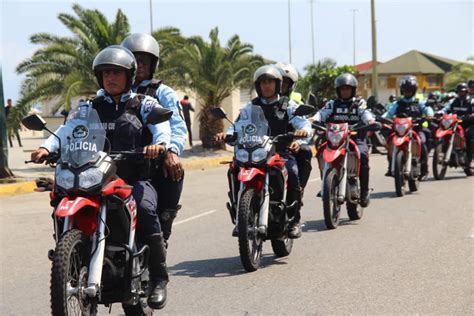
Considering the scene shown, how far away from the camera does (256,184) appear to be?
27.2 feet

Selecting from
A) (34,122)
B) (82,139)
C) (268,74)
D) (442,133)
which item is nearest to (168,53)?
(442,133)

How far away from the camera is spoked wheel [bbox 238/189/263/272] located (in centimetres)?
791

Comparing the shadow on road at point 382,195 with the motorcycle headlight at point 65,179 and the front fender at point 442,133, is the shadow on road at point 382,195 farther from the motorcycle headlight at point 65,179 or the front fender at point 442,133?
the motorcycle headlight at point 65,179

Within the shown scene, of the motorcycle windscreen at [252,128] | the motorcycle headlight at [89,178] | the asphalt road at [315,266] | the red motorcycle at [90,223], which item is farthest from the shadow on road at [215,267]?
the motorcycle headlight at [89,178]

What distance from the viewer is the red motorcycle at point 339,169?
10.9 m

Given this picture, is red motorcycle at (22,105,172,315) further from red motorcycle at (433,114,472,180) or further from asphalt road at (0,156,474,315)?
red motorcycle at (433,114,472,180)

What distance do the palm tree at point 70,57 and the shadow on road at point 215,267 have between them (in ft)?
47.5

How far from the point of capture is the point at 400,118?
15.0 m

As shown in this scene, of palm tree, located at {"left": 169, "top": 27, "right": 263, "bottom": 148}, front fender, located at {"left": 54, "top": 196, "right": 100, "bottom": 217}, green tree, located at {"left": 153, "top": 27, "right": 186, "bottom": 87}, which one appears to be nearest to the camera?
front fender, located at {"left": 54, "top": 196, "right": 100, "bottom": 217}

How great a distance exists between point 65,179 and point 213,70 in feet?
77.7

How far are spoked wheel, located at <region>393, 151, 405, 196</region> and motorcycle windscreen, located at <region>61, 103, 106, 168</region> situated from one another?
9391mm

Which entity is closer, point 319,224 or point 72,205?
point 72,205

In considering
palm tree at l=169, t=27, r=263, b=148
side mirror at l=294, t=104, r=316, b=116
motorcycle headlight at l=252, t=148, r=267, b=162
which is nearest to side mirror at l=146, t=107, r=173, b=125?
motorcycle headlight at l=252, t=148, r=267, b=162

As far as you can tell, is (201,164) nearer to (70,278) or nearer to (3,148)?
(3,148)
